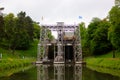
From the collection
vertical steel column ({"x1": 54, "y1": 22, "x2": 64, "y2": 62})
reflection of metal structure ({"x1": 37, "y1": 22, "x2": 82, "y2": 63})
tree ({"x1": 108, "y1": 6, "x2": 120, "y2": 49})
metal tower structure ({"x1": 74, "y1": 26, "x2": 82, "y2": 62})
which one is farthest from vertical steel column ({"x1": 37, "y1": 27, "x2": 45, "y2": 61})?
tree ({"x1": 108, "y1": 6, "x2": 120, "y2": 49})

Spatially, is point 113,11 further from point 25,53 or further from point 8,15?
point 25,53

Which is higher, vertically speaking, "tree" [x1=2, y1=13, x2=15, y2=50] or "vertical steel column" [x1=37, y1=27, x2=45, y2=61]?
"tree" [x1=2, y1=13, x2=15, y2=50]

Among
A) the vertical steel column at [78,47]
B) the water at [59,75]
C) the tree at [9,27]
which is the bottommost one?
the water at [59,75]

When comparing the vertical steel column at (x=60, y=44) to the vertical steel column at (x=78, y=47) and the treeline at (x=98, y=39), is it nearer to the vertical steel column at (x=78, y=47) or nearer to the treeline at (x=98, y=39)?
the vertical steel column at (x=78, y=47)

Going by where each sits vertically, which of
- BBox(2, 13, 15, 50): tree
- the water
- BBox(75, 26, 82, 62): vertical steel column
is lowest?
the water

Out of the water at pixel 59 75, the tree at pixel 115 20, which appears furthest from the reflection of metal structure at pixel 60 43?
the water at pixel 59 75

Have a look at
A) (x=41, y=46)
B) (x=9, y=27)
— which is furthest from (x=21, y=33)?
(x=41, y=46)

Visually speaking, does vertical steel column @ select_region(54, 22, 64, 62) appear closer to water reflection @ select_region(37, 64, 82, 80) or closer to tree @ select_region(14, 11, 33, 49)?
tree @ select_region(14, 11, 33, 49)

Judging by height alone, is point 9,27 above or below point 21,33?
above

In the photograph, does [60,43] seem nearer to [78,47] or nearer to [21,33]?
[78,47]

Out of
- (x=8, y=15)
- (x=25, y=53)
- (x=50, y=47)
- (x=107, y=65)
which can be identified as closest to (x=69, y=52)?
(x=50, y=47)

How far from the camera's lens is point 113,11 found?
5562 centimetres

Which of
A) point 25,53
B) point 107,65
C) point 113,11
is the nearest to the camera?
point 113,11

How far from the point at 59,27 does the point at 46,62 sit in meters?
9.90
